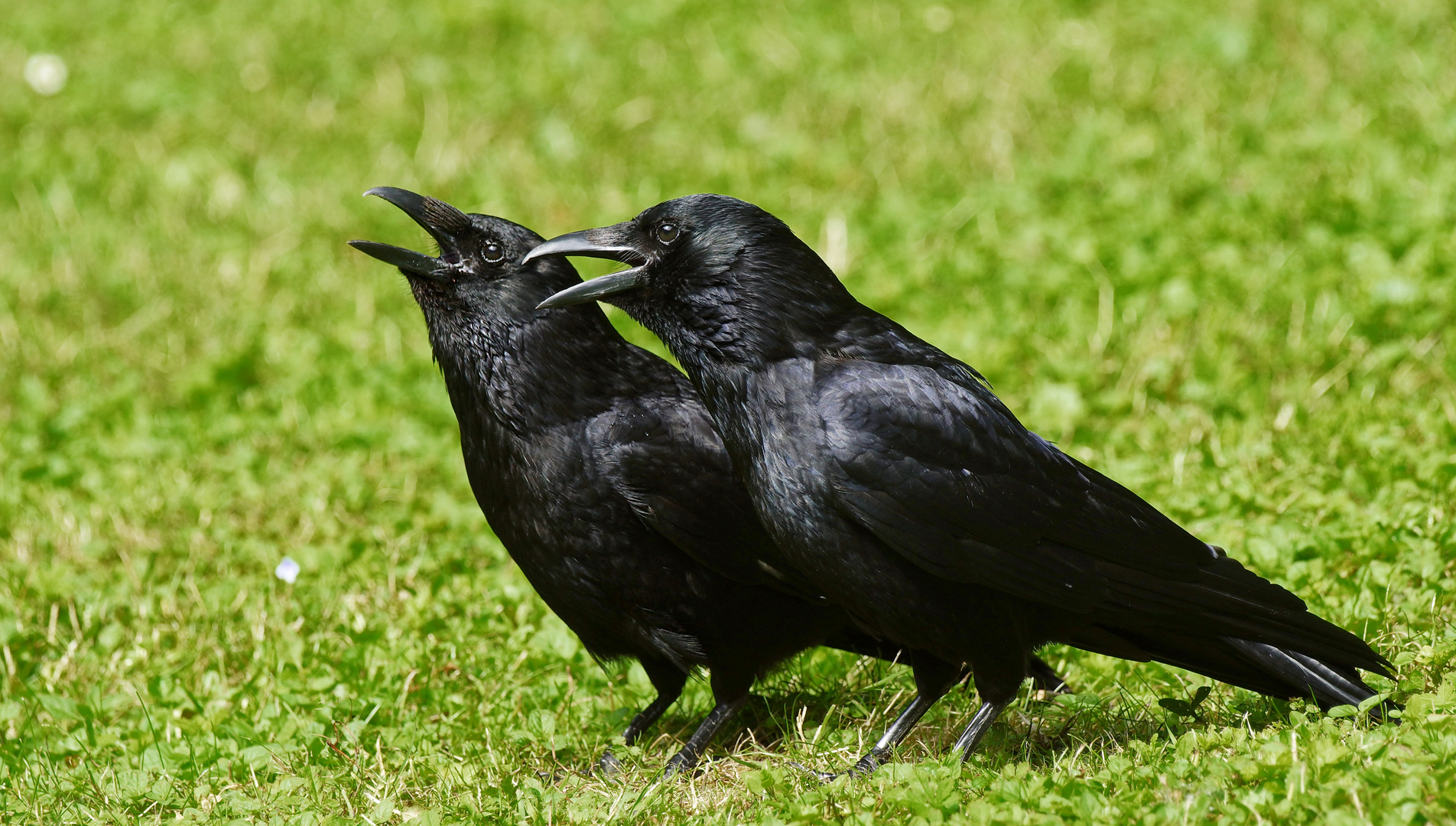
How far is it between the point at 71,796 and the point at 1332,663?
317cm

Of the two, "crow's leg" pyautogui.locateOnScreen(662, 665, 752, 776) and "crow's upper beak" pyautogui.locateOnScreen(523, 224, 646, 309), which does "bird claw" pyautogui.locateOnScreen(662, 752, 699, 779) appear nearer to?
"crow's leg" pyautogui.locateOnScreen(662, 665, 752, 776)

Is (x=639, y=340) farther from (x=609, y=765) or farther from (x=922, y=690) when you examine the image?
(x=922, y=690)

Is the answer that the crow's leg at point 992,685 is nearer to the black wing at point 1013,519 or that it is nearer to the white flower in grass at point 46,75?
the black wing at point 1013,519

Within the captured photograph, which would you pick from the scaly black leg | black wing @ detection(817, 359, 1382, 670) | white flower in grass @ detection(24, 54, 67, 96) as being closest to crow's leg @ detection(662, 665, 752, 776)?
the scaly black leg

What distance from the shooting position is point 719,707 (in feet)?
13.4

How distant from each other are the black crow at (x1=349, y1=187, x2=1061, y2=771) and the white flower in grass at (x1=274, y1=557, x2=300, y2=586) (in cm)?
121

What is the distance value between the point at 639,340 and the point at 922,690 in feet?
12.1

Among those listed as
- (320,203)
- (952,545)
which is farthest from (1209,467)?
→ (320,203)

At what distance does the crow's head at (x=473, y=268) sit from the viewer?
4.09 meters

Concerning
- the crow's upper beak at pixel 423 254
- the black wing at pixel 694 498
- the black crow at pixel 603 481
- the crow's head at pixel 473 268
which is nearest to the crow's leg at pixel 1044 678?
the black crow at pixel 603 481

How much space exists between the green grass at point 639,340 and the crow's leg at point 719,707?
91 mm

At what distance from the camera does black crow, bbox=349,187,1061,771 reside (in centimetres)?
381

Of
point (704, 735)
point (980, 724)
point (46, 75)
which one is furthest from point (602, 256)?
point (46, 75)

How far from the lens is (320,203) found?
8.17 m
